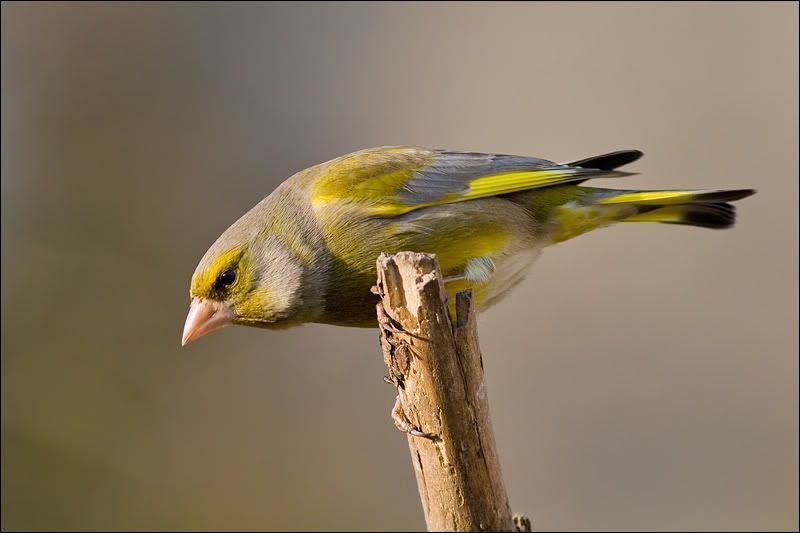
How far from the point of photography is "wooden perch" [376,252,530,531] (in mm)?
2801

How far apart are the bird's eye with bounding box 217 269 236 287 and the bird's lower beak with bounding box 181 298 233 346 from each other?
89 mm

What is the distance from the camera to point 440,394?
289 cm

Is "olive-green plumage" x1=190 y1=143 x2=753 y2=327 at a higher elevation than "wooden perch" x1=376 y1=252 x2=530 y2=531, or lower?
higher

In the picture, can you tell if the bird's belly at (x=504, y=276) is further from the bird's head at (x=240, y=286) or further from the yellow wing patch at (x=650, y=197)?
the bird's head at (x=240, y=286)

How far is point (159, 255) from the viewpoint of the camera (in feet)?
24.7

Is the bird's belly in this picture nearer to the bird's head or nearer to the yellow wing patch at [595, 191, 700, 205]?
the yellow wing patch at [595, 191, 700, 205]

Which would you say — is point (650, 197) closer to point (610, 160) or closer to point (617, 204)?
point (617, 204)

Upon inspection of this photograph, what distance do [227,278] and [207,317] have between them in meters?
0.19

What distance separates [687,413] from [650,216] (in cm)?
201

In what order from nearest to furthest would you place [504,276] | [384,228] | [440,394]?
1. [440,394]
2. [384,228]
3. [504,276]

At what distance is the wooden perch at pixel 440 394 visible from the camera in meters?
2.80

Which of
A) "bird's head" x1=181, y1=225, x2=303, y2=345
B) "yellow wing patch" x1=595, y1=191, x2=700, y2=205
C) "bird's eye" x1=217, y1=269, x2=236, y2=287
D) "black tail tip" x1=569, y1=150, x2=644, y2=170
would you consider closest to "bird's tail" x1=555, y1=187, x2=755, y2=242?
"yellow wing patch" x1=595, y1=191, x2=700, y2=205

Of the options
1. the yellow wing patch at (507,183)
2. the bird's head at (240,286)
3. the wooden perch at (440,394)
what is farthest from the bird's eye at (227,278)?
the wooden perch at (440,394)

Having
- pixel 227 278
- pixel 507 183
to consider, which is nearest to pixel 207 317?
pixel 227 278
